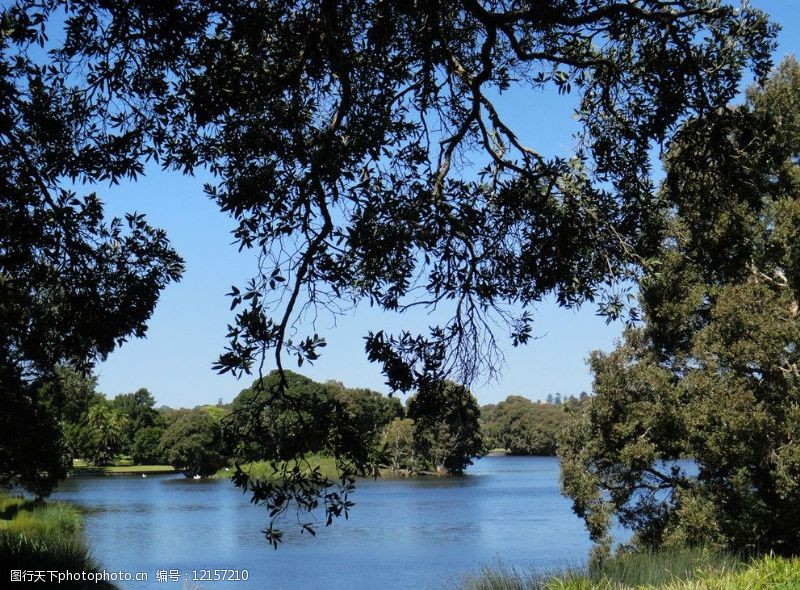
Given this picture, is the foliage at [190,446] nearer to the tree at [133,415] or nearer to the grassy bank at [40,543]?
the tree at [133,415]

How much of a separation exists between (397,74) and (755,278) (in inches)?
422

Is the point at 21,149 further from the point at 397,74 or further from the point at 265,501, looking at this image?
the point at 265,501

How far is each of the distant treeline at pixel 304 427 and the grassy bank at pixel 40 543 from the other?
112 inches

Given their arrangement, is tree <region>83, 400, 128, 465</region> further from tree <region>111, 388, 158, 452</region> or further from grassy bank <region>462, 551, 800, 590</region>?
grassy bank <region>462, 551, 800, 590</region>

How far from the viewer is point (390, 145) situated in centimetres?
642

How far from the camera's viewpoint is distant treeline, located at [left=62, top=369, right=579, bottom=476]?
17.4 feet

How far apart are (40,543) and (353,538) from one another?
16.1m

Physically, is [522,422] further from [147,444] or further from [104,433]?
[104,433]

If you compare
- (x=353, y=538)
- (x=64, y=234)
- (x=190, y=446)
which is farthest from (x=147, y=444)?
(x=64, y=234)

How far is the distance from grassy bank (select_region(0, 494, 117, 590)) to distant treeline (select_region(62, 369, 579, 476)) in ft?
9.32

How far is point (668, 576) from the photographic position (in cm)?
1184

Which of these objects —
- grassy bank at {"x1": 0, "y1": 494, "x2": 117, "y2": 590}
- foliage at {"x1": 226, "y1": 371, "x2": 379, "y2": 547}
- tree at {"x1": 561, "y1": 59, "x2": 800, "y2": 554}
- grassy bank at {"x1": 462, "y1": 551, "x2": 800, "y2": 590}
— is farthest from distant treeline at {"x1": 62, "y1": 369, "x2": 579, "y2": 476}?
grassy bank at {"x1": 0, "y1": 494, "x2": 117, "y2": 590}

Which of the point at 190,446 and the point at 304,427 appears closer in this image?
the point at 304,427

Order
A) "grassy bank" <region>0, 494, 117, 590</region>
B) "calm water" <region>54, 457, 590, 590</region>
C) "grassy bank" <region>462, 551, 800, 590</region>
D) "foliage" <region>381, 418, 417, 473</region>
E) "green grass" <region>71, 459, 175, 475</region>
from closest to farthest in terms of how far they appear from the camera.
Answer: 1. "grassy bank" <region>462, 551, 800, 590</region>
2. "grassy bank" <region>0, 494, 117, 590</region>
3. "calm water" <region>54, 457, 590, 590</region>
4. "foliage" <region>381, 418, 417, 473</region>
5. "green grass" <region>71, 459, 175, 475</region>
